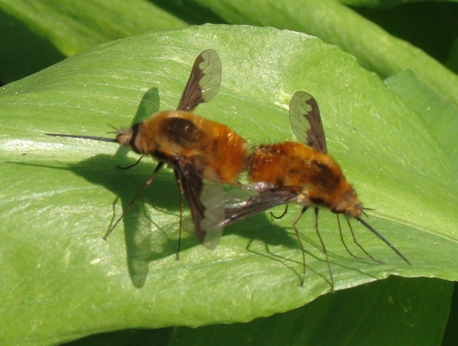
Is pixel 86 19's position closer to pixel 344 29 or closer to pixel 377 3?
pixel 344 29

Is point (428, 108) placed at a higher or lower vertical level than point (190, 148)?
higher

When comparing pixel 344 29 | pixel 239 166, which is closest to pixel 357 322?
pixel 239 166

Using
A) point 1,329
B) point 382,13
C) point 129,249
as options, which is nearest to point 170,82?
point 129,249

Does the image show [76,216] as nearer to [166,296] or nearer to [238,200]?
[166,296]

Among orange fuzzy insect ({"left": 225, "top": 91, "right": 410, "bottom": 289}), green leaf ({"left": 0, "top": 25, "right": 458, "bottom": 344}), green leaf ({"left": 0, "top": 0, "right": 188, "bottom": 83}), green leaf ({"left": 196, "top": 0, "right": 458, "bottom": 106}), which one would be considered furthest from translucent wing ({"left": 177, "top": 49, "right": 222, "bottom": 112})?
green leaf ({"left": 0, "top": 0, "right": 188, "bottom": 83})

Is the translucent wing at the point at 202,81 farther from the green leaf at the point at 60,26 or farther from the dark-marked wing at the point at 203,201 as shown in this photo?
the green leaf at the point at 60,26

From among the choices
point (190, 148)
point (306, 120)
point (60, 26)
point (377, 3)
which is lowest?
point (60, 26)

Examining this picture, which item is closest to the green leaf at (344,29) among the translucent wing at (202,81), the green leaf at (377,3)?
the green leaf at (377,3)
